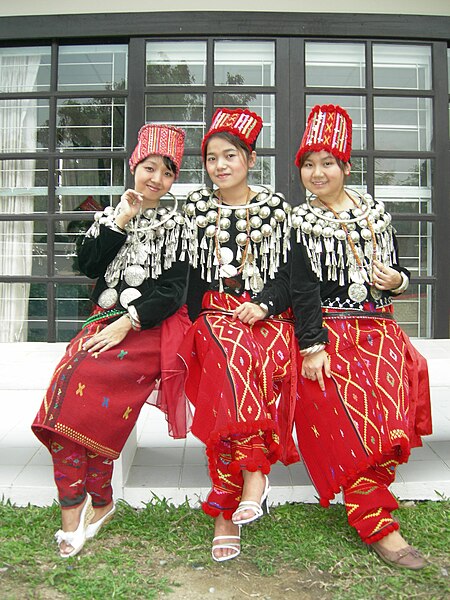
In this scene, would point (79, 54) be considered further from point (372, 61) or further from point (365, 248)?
point (365, 248)

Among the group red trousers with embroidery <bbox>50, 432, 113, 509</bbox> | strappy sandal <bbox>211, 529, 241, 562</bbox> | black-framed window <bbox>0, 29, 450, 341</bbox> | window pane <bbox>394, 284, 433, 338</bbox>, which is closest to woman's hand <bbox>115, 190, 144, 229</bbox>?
red trousers with embroidery <bbox>50, 432, 113, 509</bbox>

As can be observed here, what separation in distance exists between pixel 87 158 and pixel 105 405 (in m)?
3.46

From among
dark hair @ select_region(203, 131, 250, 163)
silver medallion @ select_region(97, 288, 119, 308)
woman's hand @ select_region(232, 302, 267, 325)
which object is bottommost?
woman's hand @ select_region(232, 302, 267, 325)

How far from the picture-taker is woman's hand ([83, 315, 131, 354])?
2.07 metres

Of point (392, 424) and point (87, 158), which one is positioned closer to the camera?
point (392, 424)

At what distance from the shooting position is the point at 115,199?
16.4 ft

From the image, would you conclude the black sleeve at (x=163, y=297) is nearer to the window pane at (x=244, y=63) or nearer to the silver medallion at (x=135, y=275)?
the silver medallion at (x=135, y=275)

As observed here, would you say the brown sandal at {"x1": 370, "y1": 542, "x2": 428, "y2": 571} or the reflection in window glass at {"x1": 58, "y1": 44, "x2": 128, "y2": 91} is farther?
the reflection in window glass at {"x1": 58, "y1": 44, "x2": 128, "y2": 91}

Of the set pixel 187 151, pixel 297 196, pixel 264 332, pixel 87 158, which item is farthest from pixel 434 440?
pixel 87 158

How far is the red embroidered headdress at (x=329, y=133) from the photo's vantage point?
212cm

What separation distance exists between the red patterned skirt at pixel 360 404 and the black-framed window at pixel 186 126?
2.86 m

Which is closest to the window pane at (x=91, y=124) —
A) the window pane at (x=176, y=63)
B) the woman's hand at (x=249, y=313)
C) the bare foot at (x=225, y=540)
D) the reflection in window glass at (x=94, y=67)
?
the reflection in window glass at (x=94, y=67)

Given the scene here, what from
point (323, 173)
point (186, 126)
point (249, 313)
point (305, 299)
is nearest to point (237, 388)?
point (249, 313)

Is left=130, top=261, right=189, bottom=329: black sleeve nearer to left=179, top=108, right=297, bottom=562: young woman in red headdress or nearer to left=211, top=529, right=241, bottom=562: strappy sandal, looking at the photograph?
left=179, top=108, right=297, bottom=562: young woman in red headdress
